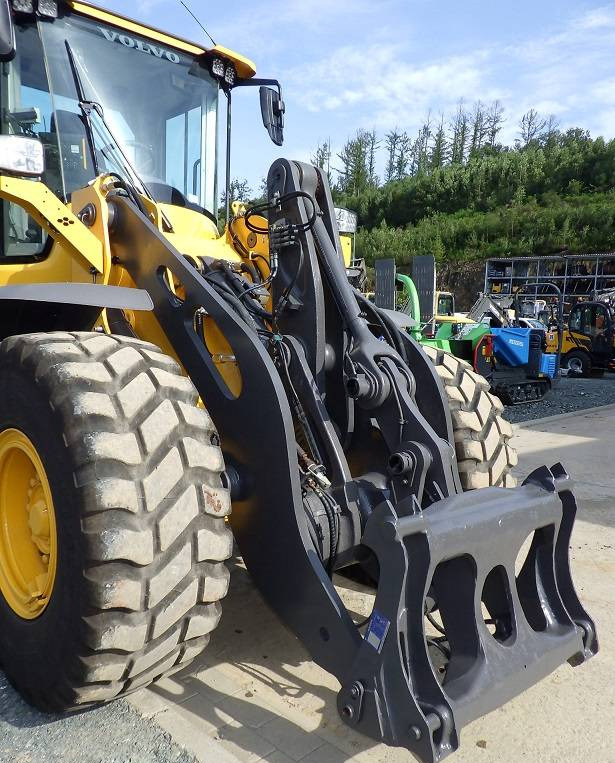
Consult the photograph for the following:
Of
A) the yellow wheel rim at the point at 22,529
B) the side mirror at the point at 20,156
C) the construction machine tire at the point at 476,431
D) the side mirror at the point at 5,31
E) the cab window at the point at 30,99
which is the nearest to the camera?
the yellow wheel rim at the point at 22,529

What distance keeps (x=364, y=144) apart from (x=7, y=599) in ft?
233

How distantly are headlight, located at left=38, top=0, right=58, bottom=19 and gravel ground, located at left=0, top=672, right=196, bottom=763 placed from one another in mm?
3200

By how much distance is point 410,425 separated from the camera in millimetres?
2518

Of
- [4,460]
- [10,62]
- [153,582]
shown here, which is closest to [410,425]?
[153,582]

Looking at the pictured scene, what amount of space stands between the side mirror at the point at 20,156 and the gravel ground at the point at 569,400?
849 cm

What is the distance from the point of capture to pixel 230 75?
434cm

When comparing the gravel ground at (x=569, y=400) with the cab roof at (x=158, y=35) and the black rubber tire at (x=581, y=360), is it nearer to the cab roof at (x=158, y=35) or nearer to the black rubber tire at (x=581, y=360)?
the black rubber tire at (x=581, y=360)

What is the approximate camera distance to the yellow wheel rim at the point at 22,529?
236 centimetres

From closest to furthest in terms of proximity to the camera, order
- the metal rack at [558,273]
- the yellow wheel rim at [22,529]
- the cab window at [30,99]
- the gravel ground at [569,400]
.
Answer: the yellow wheel rim at [22,529]
the cab window at [30,99]
the gravel ground at [569,400]
the metal rack at [558,273]

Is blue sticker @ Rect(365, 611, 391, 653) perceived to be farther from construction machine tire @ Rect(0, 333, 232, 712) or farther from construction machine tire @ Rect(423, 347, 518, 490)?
construction machine tire @ Rect(423, 347, 518, 490)

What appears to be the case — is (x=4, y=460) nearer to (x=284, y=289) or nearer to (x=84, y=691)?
(x=84, y=691)

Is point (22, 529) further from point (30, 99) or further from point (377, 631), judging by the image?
point (30, 99)

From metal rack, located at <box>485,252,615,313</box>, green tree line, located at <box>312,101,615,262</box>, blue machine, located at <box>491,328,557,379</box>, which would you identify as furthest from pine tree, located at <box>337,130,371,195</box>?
blue machine, located at <box>491,328,557,379</box>

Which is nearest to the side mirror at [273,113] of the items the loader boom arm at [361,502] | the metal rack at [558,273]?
the loader boom arm at [361,502]
